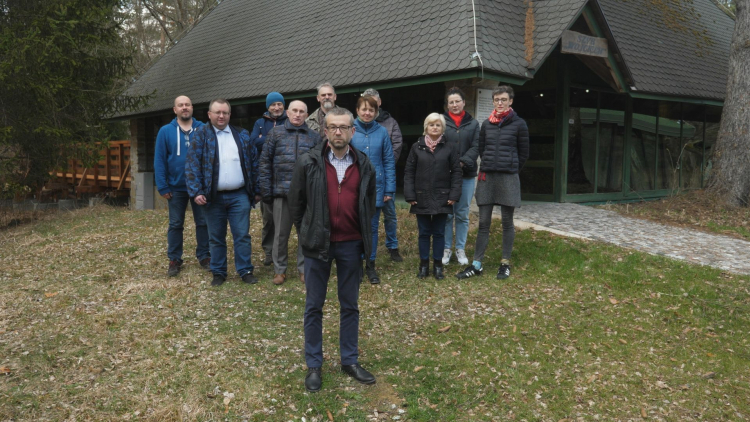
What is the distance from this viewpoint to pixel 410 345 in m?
4.67

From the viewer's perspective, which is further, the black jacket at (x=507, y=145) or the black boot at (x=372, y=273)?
the black boot at (x=372, y=273)

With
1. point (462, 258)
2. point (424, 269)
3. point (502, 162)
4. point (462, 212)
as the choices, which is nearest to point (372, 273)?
point (424, 269)

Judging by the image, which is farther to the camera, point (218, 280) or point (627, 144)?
point (627, 144)

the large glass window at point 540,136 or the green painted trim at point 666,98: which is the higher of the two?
the green painted trim at point 666,98

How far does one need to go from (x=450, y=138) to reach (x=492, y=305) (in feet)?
6.01

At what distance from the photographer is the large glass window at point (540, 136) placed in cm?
1098

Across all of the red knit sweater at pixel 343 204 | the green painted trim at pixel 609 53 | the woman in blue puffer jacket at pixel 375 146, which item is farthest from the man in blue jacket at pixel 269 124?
the green painted trim at pixel 609 53

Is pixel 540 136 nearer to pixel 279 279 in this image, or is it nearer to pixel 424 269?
pixel 424 269

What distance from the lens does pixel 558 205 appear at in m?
10.4

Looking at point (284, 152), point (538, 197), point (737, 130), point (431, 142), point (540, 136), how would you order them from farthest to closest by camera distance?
1. point (538, 197)
2. point (540, 136)
3. point (737, 130)
4. point (431, 142)
5. point (284, 152)

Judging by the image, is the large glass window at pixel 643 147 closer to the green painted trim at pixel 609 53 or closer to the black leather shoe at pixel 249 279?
the green painted trim at pixel 609 53

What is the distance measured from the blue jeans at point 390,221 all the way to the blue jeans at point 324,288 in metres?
2.58

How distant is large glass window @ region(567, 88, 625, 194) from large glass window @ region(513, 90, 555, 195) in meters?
0.39

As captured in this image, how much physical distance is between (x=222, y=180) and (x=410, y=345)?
2594 millimetres
